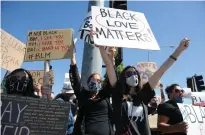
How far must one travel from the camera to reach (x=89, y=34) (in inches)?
181

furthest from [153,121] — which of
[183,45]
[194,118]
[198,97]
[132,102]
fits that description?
[198,97]

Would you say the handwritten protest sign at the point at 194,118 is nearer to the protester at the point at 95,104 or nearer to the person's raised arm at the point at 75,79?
the protester at the point at 95,104

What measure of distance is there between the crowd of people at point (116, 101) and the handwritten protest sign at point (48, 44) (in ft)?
5.42

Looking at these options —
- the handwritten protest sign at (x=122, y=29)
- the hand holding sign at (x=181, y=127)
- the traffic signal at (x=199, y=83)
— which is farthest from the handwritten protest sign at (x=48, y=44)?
the traffic signal at (x=199, y=83)

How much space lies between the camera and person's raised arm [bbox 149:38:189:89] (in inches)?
153

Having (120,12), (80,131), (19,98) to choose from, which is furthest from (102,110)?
(120,12)

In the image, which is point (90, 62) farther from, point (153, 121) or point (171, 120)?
point (171, 120)

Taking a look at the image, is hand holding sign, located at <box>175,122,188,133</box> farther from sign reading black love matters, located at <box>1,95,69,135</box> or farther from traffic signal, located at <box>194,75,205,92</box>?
traffic signal, located at <box>194,75,205,92</box>

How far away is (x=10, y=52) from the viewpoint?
6336 mm

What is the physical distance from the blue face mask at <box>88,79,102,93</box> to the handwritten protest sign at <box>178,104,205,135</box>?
4.53 ft

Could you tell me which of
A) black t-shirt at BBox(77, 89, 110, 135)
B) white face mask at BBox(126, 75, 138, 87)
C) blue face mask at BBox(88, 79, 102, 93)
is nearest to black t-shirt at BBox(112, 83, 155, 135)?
white face mask at BBox(126, 75, 138, 87)

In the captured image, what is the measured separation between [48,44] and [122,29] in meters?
2.18

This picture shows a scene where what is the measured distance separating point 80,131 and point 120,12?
2.09 m

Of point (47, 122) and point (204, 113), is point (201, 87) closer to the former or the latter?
point (204, 113)
